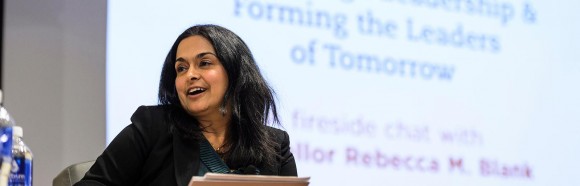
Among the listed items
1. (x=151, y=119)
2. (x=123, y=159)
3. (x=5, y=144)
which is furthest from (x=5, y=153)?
(x=151, y=119)

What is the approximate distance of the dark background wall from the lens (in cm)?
295

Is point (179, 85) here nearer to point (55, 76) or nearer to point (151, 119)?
point (151, 119)

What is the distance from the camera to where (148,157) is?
6.89ft

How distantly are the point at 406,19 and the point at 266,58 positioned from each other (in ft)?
2.21

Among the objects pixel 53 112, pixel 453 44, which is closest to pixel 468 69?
pixel 453 44

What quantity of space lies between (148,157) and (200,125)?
152mm

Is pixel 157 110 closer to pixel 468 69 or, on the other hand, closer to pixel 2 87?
pixel 2 87

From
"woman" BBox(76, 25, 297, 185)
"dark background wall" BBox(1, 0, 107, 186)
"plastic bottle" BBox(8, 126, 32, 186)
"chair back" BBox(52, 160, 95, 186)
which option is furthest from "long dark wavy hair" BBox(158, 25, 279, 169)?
"dark background wall" BBox(1, 0, 107, 186)

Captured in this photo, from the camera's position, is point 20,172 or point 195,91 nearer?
point 20,172

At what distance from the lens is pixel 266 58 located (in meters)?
3.19

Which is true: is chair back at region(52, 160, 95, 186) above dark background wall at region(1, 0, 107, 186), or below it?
below

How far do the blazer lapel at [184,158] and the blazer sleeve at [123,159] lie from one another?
0.20 ft

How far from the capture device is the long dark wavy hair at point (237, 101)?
214 centimetres

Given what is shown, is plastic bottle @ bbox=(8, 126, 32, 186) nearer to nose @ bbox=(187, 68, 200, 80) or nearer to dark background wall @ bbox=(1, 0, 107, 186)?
nose @ bbox=(187, 68, 200, 80)
